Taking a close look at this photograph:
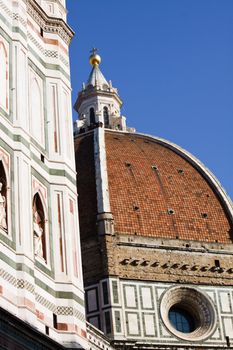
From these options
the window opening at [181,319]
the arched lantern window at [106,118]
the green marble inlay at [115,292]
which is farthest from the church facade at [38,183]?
the arched lantern window at [106,118]

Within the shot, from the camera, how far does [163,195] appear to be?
4262 centimetres

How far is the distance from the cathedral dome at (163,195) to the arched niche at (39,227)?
28.5m

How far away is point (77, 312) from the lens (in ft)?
31.8

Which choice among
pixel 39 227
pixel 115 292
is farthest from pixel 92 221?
pixel 39 227

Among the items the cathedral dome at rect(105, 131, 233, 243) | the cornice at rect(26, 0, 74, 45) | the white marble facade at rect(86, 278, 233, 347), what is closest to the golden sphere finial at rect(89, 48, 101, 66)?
the cathedral dome at rect(105, 131, 233, 243)

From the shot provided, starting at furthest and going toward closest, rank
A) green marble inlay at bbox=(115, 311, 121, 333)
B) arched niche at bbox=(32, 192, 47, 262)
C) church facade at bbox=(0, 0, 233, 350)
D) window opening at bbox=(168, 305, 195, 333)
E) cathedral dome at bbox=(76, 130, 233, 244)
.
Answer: cathedral dome at bbox=(76, 130, 233, 244) → window opening at bbox=(168, 305, 195, 333) → green marble inlay at bbox=(115, 311, 121, 333) → arched niche at bbox=(32, 192, 47, 262) → church facade at bbox=(0, 0, 233, 350)

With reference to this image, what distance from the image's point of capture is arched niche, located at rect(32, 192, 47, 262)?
9609 mm

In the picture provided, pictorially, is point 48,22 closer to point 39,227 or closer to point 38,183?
point 38,183

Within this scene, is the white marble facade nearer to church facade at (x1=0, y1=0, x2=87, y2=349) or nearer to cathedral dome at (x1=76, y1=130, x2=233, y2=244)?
cathedral dome at (x1=76, y1=130, x2=233, y2=244)

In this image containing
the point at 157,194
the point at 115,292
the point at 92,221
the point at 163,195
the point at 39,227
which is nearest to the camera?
the point at 39,227

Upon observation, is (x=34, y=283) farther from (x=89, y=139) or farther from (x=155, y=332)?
(x=89, y=139)

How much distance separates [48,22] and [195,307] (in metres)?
27.8

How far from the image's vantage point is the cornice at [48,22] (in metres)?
11.1

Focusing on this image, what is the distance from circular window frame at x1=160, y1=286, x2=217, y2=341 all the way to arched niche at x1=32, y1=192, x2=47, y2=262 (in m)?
27.1
